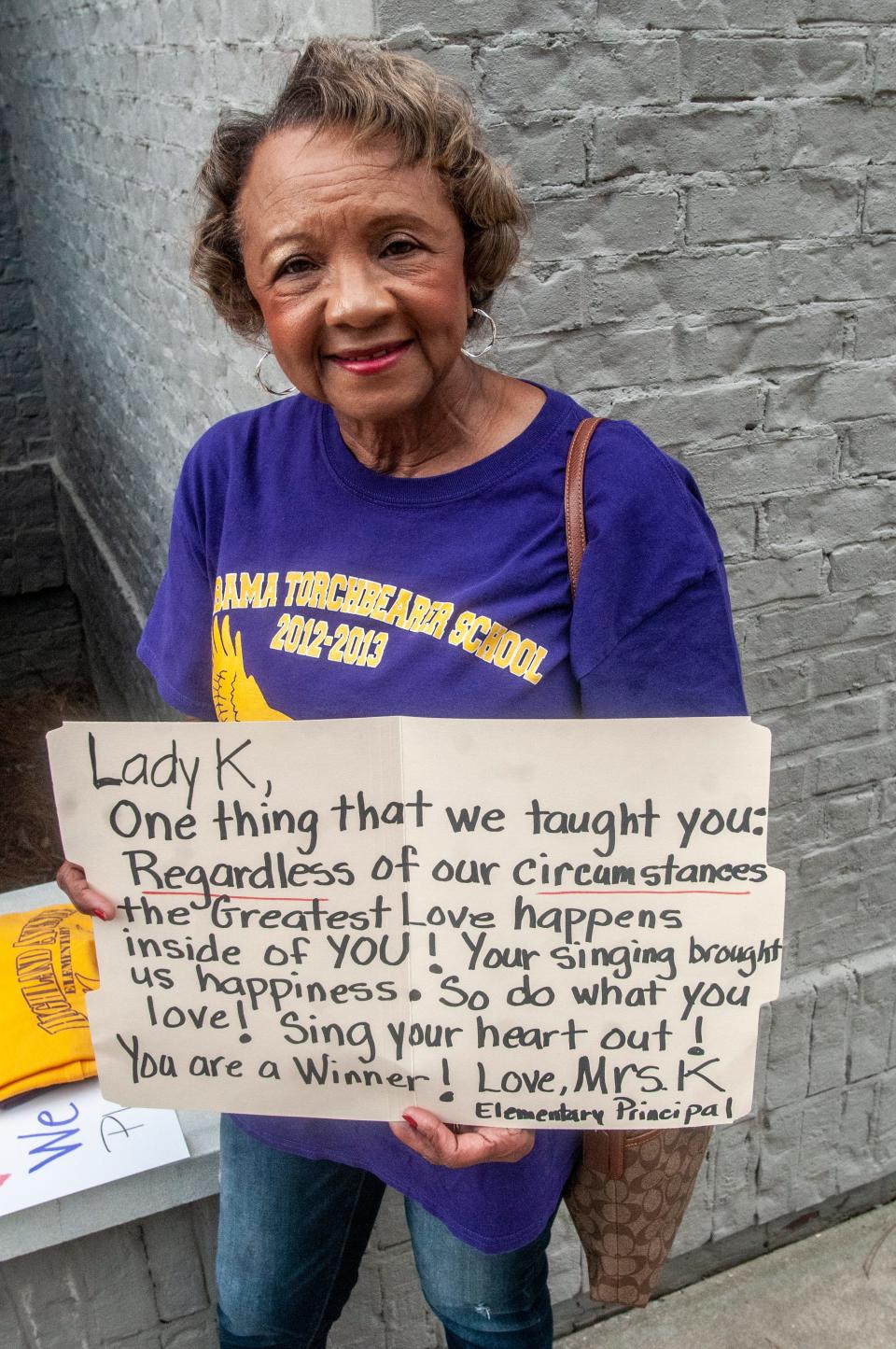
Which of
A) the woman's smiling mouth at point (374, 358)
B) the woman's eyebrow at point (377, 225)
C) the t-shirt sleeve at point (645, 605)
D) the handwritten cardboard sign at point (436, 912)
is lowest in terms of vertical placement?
the handwritten cardboard sign at point (436, 912)

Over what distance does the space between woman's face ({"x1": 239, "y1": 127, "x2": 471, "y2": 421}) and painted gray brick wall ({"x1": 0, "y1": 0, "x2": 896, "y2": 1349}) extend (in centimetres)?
49

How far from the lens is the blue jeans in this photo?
63.4 inches

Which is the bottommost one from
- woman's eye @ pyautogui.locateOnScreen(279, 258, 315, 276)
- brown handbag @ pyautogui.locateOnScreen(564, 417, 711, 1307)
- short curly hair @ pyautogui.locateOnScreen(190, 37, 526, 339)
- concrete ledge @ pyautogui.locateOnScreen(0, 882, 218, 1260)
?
concrete ledge @ pyautogui.locateOnScreen(0, 882, 218, 1260)

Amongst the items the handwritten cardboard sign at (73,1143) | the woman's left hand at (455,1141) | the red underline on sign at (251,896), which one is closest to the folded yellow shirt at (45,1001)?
the handwritten cardboard sign at (73,1143)

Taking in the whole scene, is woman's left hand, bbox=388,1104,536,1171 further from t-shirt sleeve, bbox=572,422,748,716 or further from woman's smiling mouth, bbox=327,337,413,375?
woman's smiling mouth, bbox=327,337,413,375

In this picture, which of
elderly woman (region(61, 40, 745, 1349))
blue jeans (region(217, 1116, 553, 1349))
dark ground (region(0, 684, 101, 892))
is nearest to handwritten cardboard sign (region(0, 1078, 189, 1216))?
blue jeans (region(217, 1116, 553, 1349))

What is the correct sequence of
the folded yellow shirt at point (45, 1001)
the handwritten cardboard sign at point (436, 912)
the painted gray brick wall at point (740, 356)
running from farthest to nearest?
1. the folded yellow shirt at point (45, 1001)
2. the painted gray brick wall at point (740, 356)
3. the handwritten cardboard sign at point (436, 912)

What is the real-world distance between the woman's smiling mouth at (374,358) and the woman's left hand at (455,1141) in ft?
2.79

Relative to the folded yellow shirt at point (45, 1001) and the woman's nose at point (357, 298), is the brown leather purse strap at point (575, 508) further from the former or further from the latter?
the folded yellow shirt at point (45, 1001)

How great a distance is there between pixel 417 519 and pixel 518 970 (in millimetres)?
530

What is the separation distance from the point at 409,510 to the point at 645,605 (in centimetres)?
30

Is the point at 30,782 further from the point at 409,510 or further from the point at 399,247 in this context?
the point at 399,247

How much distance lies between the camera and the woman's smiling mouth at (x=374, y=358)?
53.5 inches

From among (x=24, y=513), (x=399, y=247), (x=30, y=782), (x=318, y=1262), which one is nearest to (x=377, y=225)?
(x=399, y=247)
